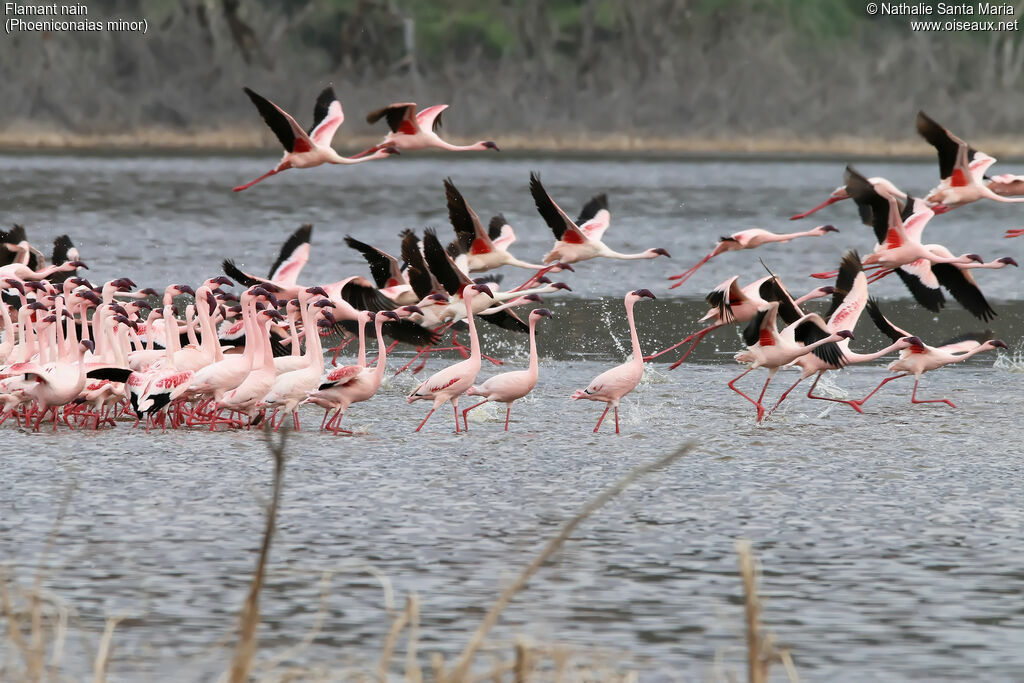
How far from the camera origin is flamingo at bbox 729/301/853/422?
11750 mm

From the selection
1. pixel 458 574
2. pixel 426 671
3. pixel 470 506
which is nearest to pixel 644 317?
pixel 470 506

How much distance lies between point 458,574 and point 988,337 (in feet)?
23.9

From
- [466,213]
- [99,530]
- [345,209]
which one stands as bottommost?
[99,530]

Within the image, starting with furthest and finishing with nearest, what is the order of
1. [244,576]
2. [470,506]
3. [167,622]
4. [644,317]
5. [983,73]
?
[983,73]
[644,317]
[470,506]
[244,576]
[167,622]

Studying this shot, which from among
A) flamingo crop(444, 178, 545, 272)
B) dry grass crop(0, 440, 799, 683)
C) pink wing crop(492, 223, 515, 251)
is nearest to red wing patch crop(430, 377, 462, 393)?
flamingo crop(444, 178, 545, 272)

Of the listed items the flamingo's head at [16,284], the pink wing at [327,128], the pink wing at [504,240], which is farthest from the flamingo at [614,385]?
the pink wing at [327,128]

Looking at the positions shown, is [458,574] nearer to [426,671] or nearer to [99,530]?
[426,671]

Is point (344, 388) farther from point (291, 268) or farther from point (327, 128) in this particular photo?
point (327, 128)

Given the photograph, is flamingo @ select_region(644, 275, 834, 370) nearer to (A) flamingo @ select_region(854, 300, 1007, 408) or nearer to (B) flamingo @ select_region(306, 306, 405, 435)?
(A) flamingo @ select_region(854, 300, 1007, 408)

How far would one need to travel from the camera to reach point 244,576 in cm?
693

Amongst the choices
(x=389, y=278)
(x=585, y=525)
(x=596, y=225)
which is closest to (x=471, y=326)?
(x=389, y=278)

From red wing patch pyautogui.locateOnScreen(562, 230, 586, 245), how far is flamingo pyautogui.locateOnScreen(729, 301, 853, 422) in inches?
80.1

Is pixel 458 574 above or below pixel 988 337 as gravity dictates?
below

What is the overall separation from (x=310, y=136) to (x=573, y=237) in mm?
2732
